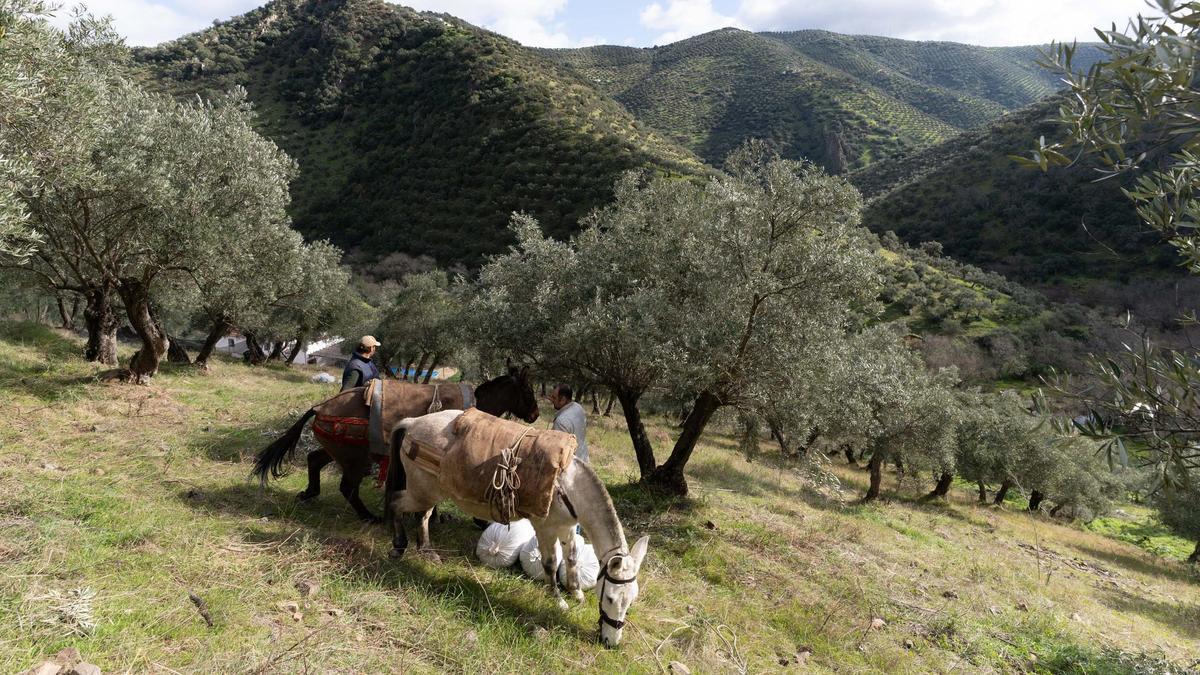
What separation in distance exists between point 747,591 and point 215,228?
13552 mm

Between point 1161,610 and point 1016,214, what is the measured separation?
82.7 meters

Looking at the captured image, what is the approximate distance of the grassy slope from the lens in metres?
4.47

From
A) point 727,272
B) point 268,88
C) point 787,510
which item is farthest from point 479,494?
point 268,88

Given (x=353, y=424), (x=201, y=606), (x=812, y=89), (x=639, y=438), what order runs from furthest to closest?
(x=812, y=89), (x=639, y=438), (x=353, y=424), (x=201, y=606)

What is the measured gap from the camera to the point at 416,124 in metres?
83.1

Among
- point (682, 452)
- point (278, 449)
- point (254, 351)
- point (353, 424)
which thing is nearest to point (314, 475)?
point (278, 449)

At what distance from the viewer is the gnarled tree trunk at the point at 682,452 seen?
11.3 m

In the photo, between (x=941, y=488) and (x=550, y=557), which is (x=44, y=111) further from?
(x=941, y=488)

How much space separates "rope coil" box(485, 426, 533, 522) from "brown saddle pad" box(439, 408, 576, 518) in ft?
0.13

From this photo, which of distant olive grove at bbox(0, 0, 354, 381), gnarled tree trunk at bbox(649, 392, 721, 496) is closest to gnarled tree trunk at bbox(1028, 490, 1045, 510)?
gnarled tree trunk at bbox(649, 392, 721, 496)

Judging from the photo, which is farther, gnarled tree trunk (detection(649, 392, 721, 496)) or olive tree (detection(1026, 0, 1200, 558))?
gnarled tree trunk (detection(649, 392, 721, 496))

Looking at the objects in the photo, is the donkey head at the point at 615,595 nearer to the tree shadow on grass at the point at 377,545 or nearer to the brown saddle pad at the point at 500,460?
the tree shadow on grass at the point at 377,545

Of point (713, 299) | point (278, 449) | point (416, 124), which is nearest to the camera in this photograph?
point (278, 449)

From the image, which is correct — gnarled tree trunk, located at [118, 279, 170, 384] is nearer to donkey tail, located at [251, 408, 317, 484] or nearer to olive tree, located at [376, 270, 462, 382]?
donkey tail, located at [251, 408, 317, 484]
